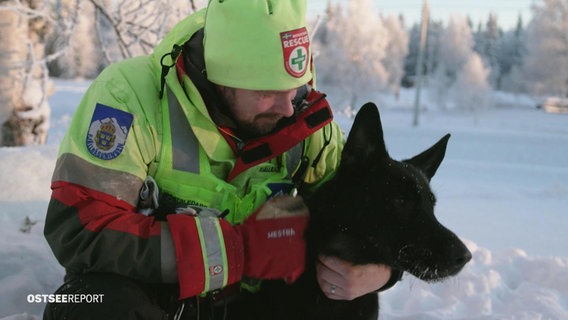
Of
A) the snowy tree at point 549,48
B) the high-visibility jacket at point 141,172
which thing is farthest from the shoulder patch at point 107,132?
the snowy tree at point 549,48

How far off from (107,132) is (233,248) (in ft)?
1.98

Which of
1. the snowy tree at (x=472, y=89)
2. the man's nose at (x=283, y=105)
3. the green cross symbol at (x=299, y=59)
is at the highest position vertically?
the green cross symbol at (x=299, y=59)

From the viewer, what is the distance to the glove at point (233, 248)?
1764 millimetres

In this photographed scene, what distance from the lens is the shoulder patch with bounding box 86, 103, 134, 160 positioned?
1847mm

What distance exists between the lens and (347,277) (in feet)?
6.59

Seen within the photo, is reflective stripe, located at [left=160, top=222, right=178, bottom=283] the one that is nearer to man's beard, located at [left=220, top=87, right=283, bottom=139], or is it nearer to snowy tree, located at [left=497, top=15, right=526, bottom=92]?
man's beard, located at [left=220, top=87, right=283, bottom=139]

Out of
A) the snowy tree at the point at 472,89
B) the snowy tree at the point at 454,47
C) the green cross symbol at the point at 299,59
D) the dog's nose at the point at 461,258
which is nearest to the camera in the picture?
the dog's nose at the point at 461,258

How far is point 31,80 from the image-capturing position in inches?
244

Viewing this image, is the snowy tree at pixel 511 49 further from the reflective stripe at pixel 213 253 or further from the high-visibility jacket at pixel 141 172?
the reflective stripe at pixel 213 253

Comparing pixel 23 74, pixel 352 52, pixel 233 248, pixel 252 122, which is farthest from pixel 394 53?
pixel 233 248

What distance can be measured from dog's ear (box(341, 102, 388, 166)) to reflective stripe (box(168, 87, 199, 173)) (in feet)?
1.93

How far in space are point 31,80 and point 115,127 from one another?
4.94 m

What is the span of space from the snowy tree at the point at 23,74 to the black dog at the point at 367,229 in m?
4.91

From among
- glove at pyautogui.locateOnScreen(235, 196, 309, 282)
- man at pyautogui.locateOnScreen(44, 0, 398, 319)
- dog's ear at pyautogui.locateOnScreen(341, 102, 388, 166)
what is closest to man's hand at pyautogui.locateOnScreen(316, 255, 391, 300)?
man at pyautogui.locateOnScreen(44, 0, 398, 319)
